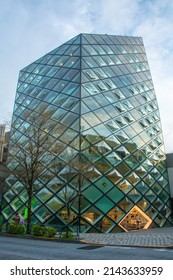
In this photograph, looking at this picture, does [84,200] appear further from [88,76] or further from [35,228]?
[88,76]

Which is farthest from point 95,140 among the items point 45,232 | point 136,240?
point 136,240

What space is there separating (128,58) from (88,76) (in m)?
11.4

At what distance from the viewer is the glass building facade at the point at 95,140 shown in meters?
22.3

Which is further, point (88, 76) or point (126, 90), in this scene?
point (126, 90)

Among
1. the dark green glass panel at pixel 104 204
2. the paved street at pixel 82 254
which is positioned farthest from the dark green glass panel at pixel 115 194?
the paved street at pixel 82 254

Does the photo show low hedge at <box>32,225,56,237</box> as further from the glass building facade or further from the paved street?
the paved street

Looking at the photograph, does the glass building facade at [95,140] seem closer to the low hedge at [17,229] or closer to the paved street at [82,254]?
the low hedge at [17,229]

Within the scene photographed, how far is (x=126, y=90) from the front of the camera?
106 ft

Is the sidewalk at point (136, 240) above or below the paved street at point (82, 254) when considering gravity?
below

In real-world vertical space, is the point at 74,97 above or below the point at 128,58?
below

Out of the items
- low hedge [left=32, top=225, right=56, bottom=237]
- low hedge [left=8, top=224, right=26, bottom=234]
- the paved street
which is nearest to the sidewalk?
the paved street

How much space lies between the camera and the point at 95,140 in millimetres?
24562

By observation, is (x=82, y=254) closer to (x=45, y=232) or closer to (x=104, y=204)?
(x=45, y=232)
